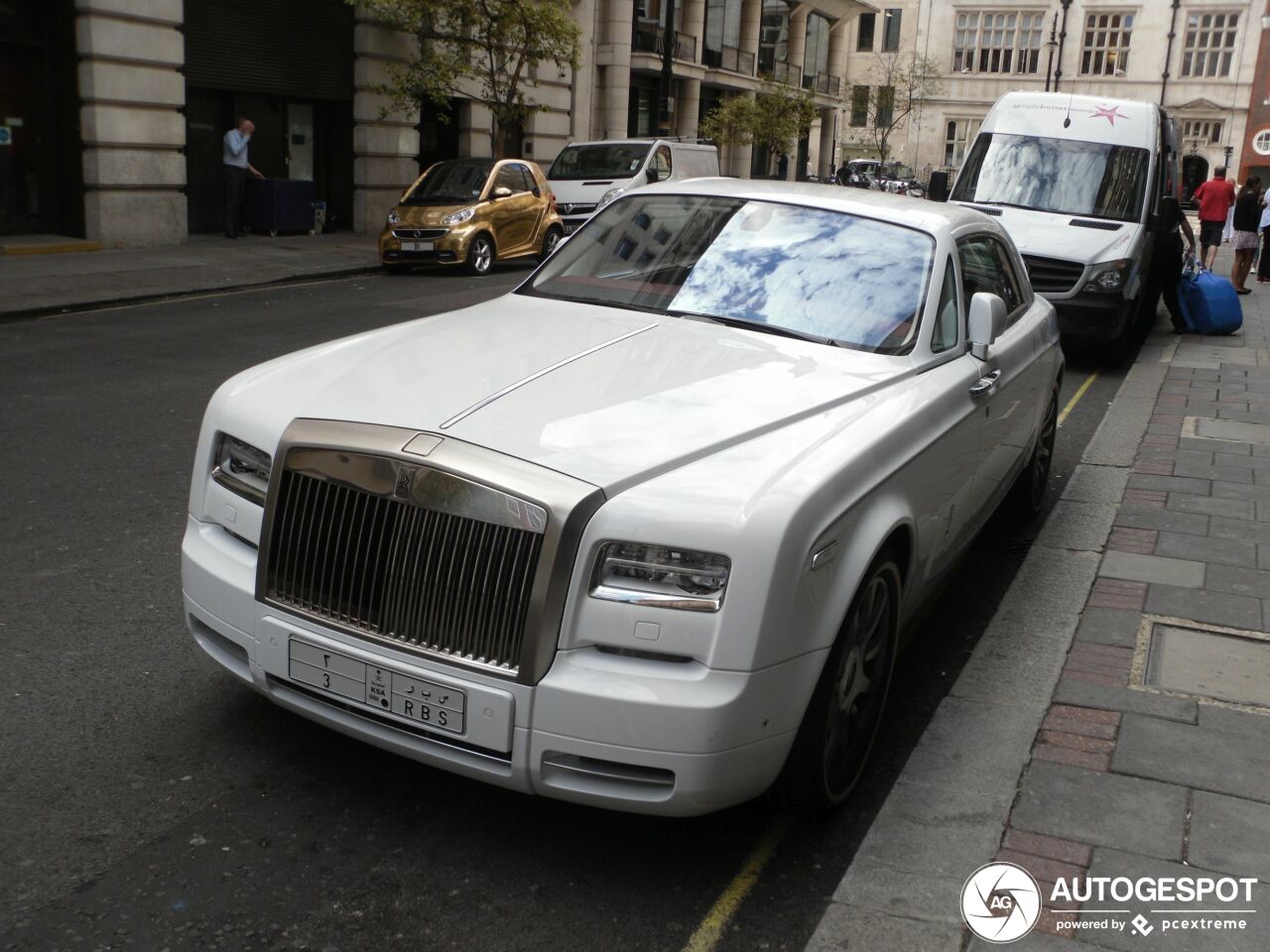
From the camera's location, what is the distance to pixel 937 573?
4.38 meters

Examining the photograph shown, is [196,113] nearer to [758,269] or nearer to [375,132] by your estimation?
[375,132]

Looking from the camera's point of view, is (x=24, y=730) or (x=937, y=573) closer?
(x=24, y=730)

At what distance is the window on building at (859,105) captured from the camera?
66438 millimetres

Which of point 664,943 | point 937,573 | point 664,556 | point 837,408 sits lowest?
point 664,943

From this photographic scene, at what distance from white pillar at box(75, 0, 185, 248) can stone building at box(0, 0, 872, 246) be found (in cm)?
2

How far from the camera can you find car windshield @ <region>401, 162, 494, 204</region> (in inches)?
746

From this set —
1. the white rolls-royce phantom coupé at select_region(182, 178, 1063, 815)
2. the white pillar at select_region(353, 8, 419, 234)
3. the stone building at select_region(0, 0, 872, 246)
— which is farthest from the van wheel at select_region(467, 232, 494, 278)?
the white rolls-royce phantom coupé at select_region(182, 178, 1063, 815)

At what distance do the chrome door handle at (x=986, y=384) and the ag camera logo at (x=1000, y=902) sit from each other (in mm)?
1861

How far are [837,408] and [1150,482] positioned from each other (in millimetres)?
4199

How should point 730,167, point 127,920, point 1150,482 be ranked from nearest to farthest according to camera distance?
1. point 127,920
2. point 1150,482
3. point 730,167

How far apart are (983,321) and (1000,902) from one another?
88.1 inches

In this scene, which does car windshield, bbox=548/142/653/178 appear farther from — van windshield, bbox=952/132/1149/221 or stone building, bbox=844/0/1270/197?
stone building, bbox=844/0/1270/197

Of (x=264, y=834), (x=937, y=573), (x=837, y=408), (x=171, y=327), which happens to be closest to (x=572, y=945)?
(x=264, y=834)

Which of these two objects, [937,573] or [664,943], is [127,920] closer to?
[664,943]
